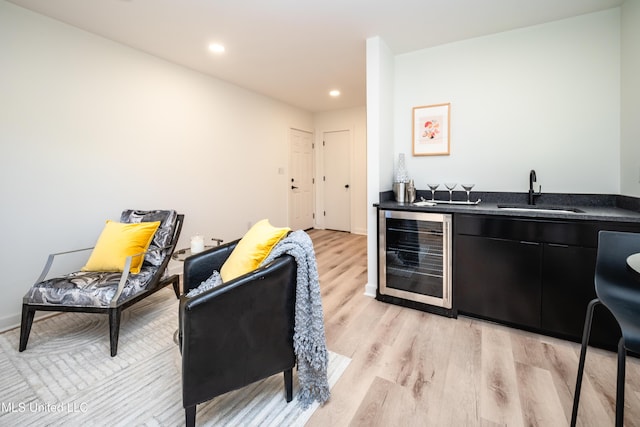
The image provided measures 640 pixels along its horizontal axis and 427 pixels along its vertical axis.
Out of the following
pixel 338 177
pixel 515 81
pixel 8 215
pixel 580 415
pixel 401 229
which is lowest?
pixel 580 415

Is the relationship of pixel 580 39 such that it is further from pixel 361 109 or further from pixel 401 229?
pixel 361 109

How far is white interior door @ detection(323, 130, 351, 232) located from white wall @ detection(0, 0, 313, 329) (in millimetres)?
2303

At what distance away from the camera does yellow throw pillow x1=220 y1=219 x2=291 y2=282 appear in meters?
1.53

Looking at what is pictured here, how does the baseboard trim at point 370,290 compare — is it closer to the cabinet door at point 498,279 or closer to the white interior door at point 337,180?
the cabinet door at point 498,279

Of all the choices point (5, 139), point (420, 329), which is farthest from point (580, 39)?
point (5, 139)

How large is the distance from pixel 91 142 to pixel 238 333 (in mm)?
2563

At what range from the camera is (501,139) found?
8.61 feet

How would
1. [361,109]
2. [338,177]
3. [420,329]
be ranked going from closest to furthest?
[420,329] → [361,109] → [338,177]

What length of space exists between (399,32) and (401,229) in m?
1.80

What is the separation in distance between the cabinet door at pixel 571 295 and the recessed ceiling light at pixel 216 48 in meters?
3.40

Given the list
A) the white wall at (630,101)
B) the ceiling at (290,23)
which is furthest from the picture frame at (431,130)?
the white wall at (630,101)

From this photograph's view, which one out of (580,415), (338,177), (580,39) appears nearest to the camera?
(580,415)

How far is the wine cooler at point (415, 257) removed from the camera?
2326 millimetres

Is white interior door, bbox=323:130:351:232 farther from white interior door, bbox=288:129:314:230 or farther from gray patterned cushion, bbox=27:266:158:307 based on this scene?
gray patterned cushion, bbox=27:266:158:307
